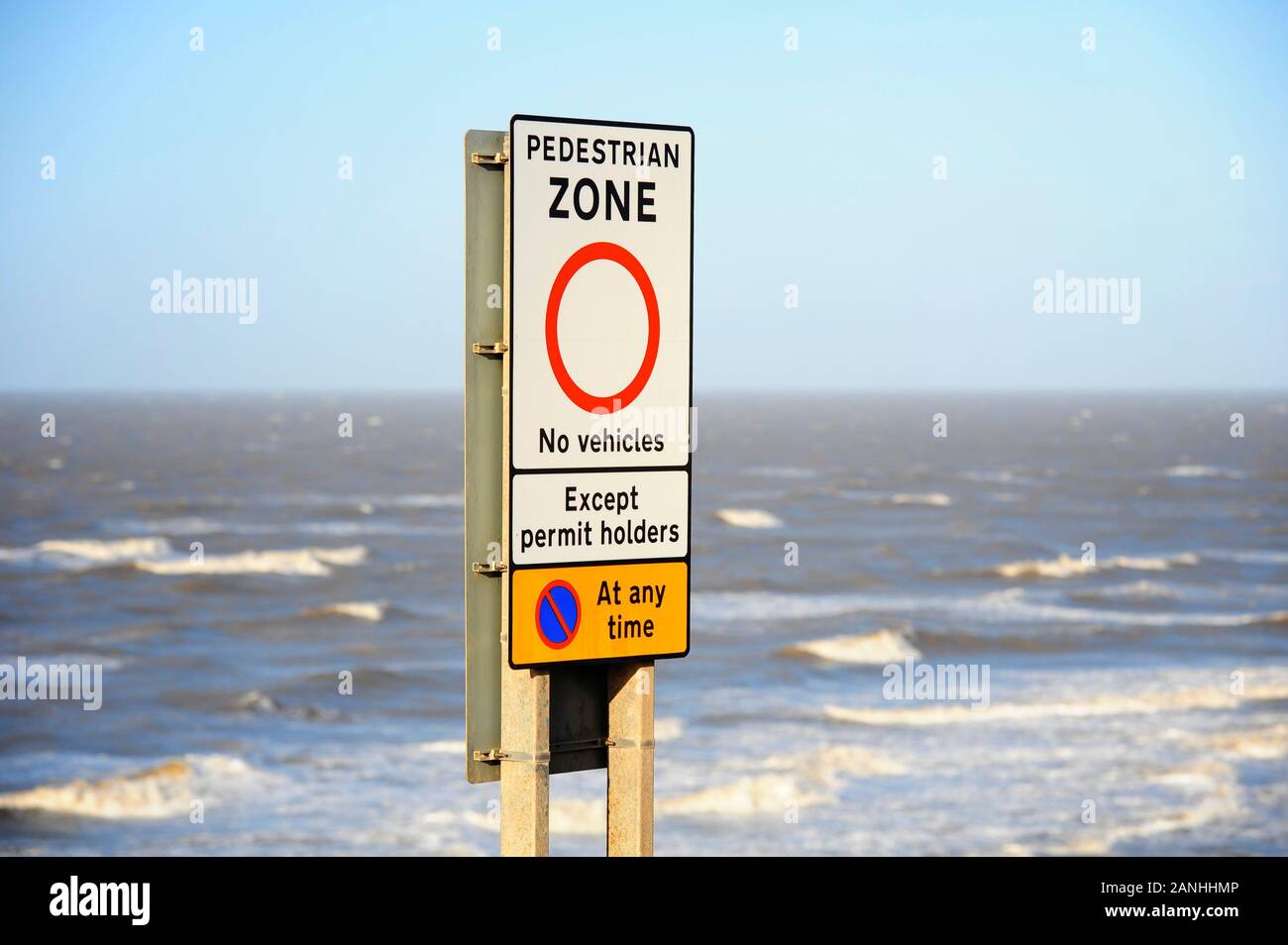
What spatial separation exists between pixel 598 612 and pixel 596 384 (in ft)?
Result: 2.10

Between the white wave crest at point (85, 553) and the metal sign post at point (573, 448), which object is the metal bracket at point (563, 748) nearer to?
the metal sign post at point (573, 448)

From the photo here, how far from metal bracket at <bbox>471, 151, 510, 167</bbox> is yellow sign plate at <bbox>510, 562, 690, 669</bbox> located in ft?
3.66

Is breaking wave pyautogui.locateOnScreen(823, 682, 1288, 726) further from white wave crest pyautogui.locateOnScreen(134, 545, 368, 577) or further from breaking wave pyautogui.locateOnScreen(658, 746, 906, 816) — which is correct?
white wave crest pyautogui.locateOnScreen(134, 545, 368, 577)

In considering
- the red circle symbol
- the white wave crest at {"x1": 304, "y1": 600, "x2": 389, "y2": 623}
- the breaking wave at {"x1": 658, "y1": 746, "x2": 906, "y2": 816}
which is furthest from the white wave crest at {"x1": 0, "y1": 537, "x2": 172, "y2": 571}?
the red circle symbol

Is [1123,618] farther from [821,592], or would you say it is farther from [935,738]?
[935,738]

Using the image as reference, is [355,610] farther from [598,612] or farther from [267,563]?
[598,612]

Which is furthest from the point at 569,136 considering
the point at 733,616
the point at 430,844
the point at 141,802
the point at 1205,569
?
the point at 1205,569
